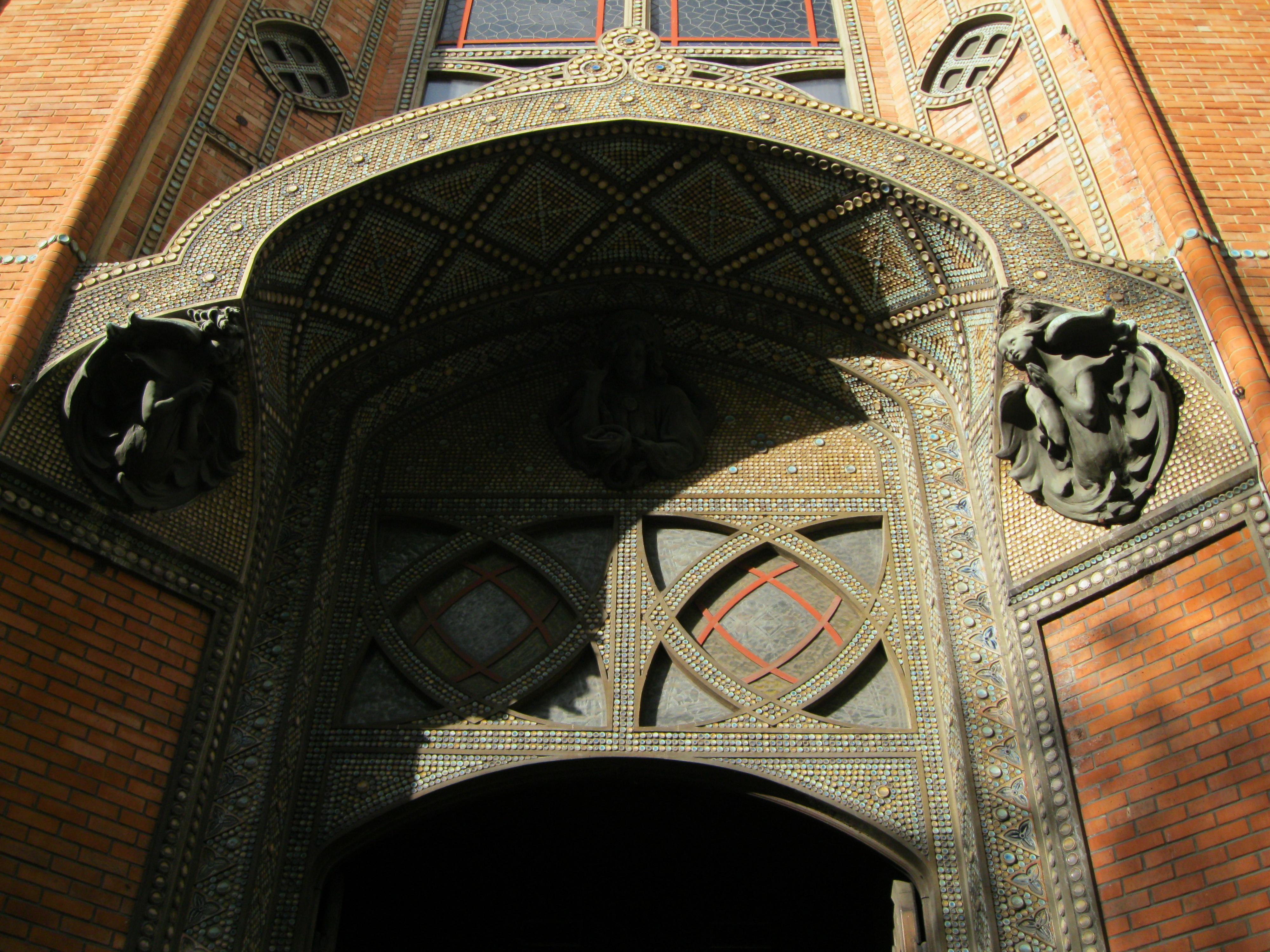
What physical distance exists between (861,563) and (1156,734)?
1.86 meters

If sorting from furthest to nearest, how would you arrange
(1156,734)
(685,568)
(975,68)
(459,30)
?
(459,30) < (975,68) < (685,568) < (1156,734)

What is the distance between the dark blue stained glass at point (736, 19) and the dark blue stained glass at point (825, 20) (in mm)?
25

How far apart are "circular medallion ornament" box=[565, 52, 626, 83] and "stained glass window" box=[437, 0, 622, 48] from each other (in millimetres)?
1957

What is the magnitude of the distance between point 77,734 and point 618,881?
3.19 meters

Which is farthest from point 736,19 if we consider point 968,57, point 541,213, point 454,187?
point 454,187

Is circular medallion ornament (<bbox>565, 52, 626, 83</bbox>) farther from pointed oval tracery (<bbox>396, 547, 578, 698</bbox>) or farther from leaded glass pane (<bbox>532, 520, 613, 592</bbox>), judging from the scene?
pointed oval tracery (<bbox>396, 547, 578, 698</bbox>)

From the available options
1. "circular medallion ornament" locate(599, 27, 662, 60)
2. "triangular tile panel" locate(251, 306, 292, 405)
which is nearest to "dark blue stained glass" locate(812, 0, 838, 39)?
"circular medallion ornament" locate(599, 27, 662, 60)

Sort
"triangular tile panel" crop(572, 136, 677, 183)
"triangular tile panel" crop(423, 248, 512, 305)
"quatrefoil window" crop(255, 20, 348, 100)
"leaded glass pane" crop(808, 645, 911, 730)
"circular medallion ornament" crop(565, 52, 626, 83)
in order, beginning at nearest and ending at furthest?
"leaded glass pane" crop(808, 645, 911, 730) → "triangular tile panel" crop(572, 136, 677, 183) → "circular medallion ornament" crop(565, 52, 626, 83) → "triangular tile panel" crop(423, 248, 512, 305) → "quatrefoil window" crop(255, 20, 348, 100)

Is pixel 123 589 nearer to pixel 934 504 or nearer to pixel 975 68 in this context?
pixel 934 504

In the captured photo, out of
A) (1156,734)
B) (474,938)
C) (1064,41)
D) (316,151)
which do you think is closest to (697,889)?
(474,938)

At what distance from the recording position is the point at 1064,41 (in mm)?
6996

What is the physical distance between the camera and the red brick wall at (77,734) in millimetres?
4457

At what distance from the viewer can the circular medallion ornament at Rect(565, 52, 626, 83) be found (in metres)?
6.66

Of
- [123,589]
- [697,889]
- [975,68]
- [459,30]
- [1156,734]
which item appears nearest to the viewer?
[1156,734]
